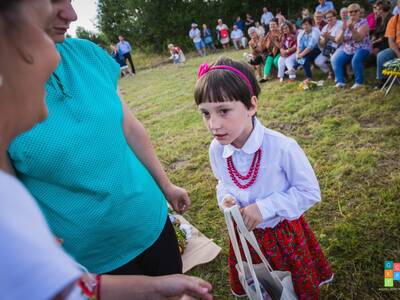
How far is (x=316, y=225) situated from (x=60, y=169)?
8.24 ft

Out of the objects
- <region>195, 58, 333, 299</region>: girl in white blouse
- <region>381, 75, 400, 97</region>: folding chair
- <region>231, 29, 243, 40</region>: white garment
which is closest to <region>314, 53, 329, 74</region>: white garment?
<region>381, 75, 400, 97</region>: folding chair

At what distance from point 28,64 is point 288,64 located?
7712mm

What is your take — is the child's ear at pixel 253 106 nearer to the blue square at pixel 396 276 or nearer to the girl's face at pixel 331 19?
the blue square at pixel 396 276

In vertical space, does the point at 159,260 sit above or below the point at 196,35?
below

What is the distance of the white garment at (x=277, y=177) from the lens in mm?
1663

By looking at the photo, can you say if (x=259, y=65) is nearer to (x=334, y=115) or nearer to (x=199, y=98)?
(x=334, y=115)

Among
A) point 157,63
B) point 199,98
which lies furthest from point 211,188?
point 157,63

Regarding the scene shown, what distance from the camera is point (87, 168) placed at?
120 cm

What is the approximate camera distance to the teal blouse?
1137 mm

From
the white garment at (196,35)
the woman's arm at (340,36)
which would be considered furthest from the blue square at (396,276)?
the white garment at (196,35)

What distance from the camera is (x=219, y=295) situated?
2537mm

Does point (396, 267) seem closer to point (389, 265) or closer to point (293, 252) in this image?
point (389, 265)

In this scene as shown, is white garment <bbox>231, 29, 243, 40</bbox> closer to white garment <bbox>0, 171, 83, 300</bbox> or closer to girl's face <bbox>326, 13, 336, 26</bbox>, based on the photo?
girl's face <bbox>326, 13, 336, 26</bbox>

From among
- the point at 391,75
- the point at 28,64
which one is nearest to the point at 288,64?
the point at 391,75
